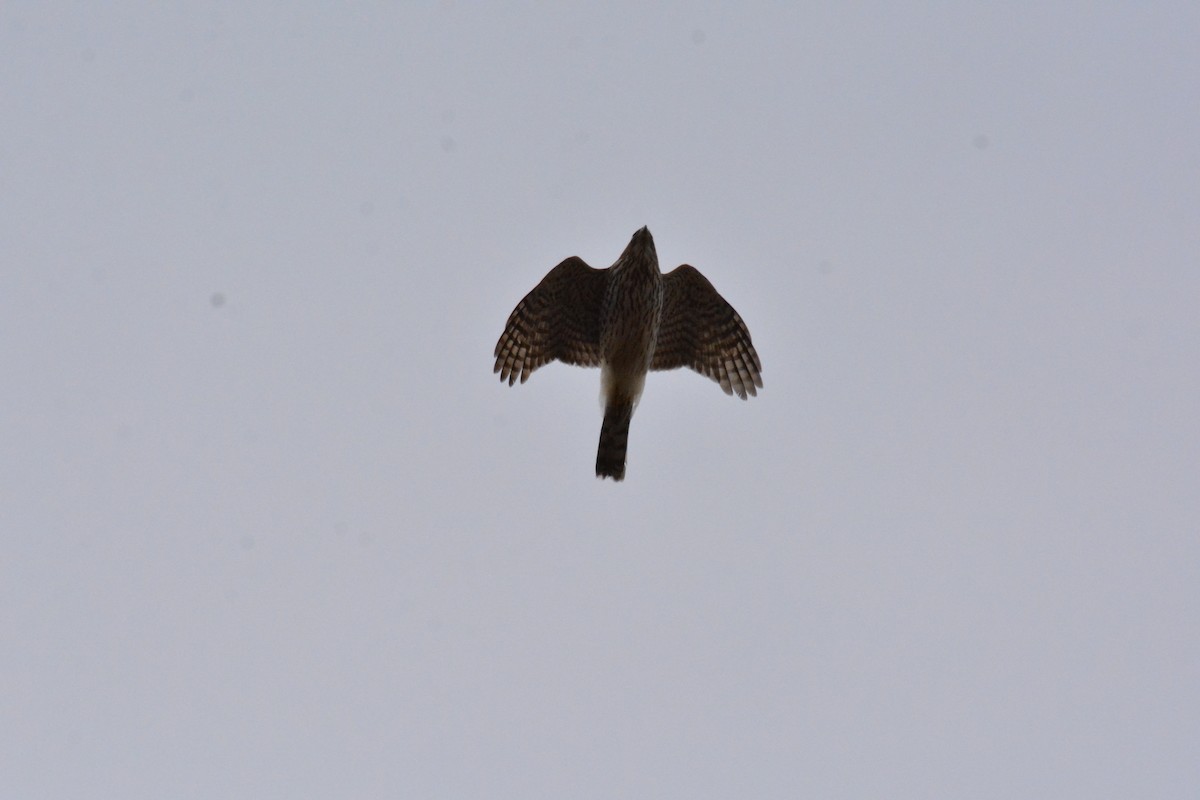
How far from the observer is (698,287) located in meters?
12.6

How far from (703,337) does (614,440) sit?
5.27 ft

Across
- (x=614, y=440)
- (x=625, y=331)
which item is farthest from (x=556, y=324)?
(x=614, y=440)

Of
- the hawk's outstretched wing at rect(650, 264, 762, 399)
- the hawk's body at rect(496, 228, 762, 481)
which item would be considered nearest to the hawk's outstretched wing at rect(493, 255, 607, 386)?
the hawk's body at rect(496, 228, 762, 481)

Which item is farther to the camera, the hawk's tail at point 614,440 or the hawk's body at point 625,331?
the hawk's body at point 625,331

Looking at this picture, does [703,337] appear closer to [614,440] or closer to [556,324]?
[556,324]

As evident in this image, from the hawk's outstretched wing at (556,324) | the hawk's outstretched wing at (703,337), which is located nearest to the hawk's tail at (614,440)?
the hawk's outstretched wing at (556,324)

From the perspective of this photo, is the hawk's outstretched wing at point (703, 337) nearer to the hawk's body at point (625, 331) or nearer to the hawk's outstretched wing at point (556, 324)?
the hawk's body at point (625, 331)

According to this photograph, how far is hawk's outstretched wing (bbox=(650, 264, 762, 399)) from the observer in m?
12.6

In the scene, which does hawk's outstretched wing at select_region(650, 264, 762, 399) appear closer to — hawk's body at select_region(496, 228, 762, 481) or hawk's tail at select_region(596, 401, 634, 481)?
hawk's body at select_region(496, 228, 762, 481)

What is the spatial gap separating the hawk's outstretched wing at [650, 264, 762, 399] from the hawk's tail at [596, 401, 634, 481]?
34.7 inches

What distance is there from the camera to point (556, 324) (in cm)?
1262

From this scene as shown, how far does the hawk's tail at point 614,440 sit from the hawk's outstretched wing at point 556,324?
71cm

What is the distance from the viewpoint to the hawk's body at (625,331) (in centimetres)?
1212

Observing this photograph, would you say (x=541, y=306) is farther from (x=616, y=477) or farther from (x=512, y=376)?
(x=616, y=477)
